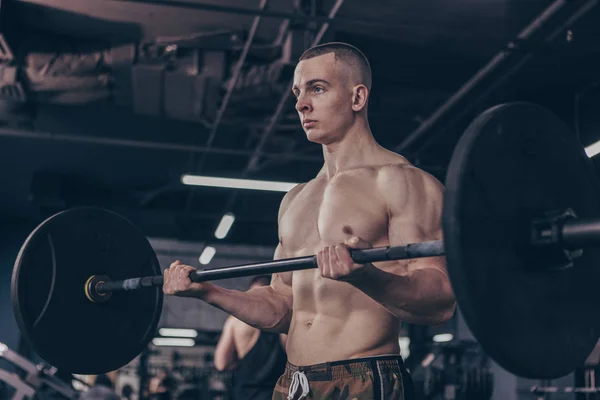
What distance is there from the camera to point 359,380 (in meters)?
2.02

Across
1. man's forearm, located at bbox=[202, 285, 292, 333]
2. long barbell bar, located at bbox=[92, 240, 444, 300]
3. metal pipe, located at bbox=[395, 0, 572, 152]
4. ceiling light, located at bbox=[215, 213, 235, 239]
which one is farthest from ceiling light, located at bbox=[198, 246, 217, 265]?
man's forearm, located at bbox=[202, 285, 292, 333]

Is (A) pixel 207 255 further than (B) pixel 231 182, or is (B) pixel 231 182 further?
(A) pixel 207 255

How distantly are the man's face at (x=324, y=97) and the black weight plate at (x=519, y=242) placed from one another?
2.05 ft

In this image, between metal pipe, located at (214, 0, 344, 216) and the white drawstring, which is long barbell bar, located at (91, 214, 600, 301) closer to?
the white drawstring

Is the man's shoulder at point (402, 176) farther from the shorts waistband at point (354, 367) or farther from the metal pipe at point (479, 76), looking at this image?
the metal pipe at point (479, 76)

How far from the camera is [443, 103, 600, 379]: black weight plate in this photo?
154 centimetres

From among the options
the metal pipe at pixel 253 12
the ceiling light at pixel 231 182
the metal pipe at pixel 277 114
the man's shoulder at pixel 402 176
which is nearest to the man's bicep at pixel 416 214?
the man's shoulder at pixel 402 176

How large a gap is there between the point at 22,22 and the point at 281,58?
2.04 metres

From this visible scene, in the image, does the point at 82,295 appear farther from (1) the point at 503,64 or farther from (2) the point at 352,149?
(1) the point at 503,64

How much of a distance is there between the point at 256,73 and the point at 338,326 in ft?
14.3

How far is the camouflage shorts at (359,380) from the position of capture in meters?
2.01

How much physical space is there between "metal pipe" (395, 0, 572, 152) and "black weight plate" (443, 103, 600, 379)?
3576 millimetres

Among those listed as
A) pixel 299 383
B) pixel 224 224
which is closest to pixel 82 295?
pixel 299 383

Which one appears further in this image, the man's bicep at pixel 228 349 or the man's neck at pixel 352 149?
the man's bicep at pixel 228 349
